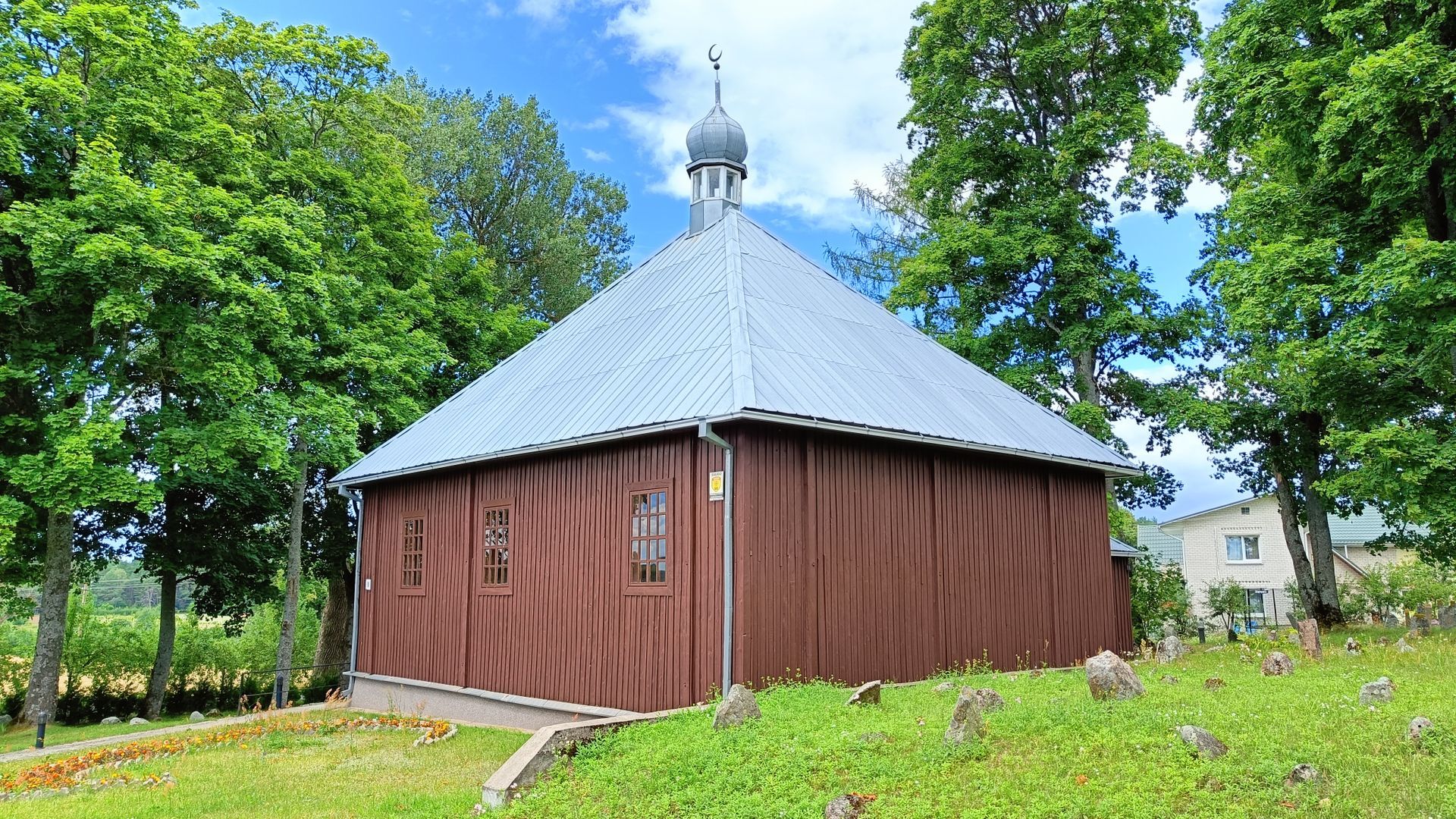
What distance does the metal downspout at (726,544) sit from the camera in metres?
9.36

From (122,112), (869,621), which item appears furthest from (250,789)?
(122,112)

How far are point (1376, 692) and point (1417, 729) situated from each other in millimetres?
1123

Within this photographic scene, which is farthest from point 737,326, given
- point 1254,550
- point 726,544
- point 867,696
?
point 1254,550

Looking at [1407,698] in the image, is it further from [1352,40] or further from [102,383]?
[102,383]

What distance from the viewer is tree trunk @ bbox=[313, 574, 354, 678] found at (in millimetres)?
22797

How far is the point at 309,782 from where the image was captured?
8.62m

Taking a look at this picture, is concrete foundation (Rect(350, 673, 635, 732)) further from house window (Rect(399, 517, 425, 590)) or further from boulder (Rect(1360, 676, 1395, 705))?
boulder (Rect(1360, 676, 1395, 705))

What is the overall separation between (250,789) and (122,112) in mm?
11388

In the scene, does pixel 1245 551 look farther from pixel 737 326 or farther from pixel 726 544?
pixel 726 544

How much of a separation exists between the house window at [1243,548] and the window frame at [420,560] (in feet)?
104

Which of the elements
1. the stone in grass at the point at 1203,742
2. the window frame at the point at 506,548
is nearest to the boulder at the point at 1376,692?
the stone in grass at the point at 1203,742

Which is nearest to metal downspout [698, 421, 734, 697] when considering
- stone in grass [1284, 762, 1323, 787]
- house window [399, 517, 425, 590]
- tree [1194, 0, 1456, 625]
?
stone in grass [1284, 762, 1323, 787]

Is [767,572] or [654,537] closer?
[767,572]

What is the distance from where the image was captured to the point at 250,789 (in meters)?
8.38
